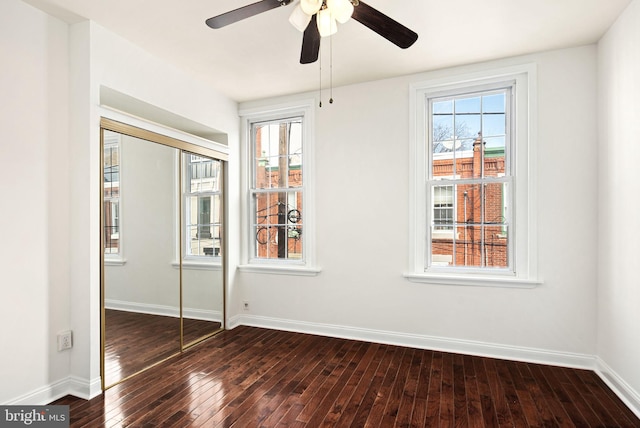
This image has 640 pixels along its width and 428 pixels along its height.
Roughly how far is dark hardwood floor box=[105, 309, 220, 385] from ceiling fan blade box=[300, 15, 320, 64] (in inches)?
94.0

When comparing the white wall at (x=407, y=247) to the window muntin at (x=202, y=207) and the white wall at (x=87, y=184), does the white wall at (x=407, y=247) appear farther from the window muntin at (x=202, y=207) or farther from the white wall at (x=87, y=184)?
the white wall at (x=87, y=184)

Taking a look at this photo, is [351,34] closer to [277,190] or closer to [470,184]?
[470,184]

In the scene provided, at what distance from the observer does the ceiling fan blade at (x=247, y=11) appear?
176cm

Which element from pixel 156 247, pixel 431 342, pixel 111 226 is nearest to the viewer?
pixel 111 226

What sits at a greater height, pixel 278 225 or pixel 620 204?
pixel 620 204

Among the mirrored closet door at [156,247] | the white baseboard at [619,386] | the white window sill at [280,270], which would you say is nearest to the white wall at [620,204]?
the white baseboard at [619,386]

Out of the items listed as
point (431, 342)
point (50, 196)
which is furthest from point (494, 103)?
point (50, 196)

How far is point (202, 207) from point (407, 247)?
2.19 m

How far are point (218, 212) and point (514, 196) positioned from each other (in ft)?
10.1

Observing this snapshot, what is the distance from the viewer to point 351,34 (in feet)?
9.09

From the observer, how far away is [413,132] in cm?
355

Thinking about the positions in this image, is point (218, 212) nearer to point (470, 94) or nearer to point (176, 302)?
point (176, 302)

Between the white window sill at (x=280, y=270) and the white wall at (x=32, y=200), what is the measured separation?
1.96 meters

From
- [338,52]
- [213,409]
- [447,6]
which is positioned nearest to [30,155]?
[213,409]
